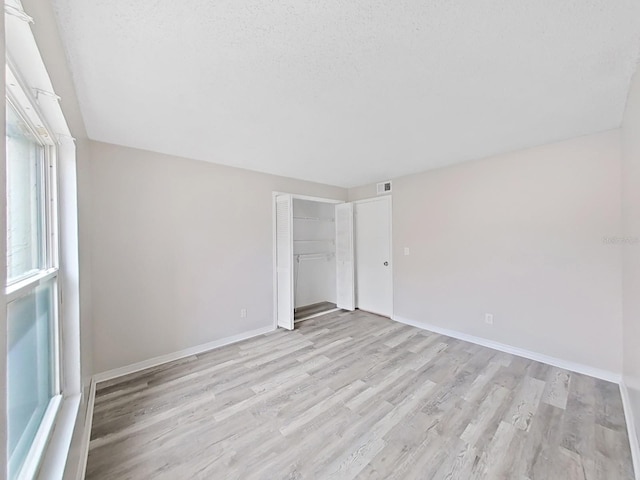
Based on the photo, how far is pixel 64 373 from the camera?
5.06ft

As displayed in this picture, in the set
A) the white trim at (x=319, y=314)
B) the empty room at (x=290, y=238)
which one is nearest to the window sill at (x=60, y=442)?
the empty room at (x=290, y=238)

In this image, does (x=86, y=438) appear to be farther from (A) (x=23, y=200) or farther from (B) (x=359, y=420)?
(B) (x=359, y=420)

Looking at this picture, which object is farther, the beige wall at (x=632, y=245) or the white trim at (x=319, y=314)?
the white trim at (x=319, y=314)

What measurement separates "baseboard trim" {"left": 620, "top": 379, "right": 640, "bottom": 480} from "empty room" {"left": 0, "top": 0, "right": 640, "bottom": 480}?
3cm

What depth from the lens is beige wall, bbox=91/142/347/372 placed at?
246cm

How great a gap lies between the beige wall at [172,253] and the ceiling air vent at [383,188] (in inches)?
70.4

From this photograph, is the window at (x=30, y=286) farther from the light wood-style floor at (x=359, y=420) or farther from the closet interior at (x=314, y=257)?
the closet interior at (x=314, y=257)

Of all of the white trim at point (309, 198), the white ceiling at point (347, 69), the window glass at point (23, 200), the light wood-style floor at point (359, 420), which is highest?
the white ceiling at point (347, 69)

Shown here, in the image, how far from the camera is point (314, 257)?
4859 mm

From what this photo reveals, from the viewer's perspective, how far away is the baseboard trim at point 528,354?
235 centimetres

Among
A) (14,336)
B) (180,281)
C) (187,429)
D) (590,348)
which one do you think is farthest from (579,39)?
(180,281)

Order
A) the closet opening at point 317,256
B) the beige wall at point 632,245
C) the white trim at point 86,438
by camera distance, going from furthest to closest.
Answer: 1. the closet opening at point 317,256
2. the beige wall at point 632,245
3. the white trim at point 86,438

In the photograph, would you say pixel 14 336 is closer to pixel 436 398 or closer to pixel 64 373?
pixel 64 373

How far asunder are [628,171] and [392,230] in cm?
248
